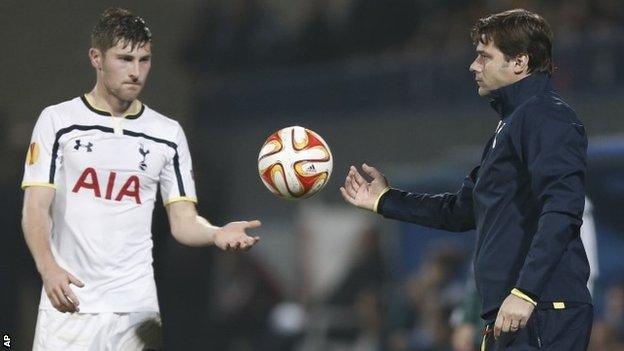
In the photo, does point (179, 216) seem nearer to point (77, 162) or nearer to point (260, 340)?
point (77, 162)

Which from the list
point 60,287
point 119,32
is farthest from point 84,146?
point 60,287

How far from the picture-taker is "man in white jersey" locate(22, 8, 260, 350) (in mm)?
4250

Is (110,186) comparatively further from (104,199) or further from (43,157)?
(43,157)

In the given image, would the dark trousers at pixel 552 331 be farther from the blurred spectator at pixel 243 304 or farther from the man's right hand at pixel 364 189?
the blurred spectator at pixel 243 304

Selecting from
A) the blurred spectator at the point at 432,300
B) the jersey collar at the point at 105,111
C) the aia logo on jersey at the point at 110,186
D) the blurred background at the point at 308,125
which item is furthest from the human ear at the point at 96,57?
the blurred spectator at the point at 432,300

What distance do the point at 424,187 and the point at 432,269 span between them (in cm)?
68

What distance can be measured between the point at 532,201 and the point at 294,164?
1107mm

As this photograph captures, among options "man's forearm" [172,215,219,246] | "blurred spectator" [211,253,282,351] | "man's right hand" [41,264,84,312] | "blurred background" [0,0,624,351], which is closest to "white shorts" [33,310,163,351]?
"man's right hand" [41,264,84,312]

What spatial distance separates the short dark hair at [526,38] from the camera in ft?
12.2

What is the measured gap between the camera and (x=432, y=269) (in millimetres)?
8734

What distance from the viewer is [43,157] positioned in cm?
423

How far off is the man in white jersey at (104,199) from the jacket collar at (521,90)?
1.12m

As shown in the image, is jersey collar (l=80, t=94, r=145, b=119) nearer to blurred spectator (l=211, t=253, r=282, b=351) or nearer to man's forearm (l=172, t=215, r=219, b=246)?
man's forearm (l=172, t=215, r=219, b=246)

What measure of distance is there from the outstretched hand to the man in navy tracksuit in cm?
77
